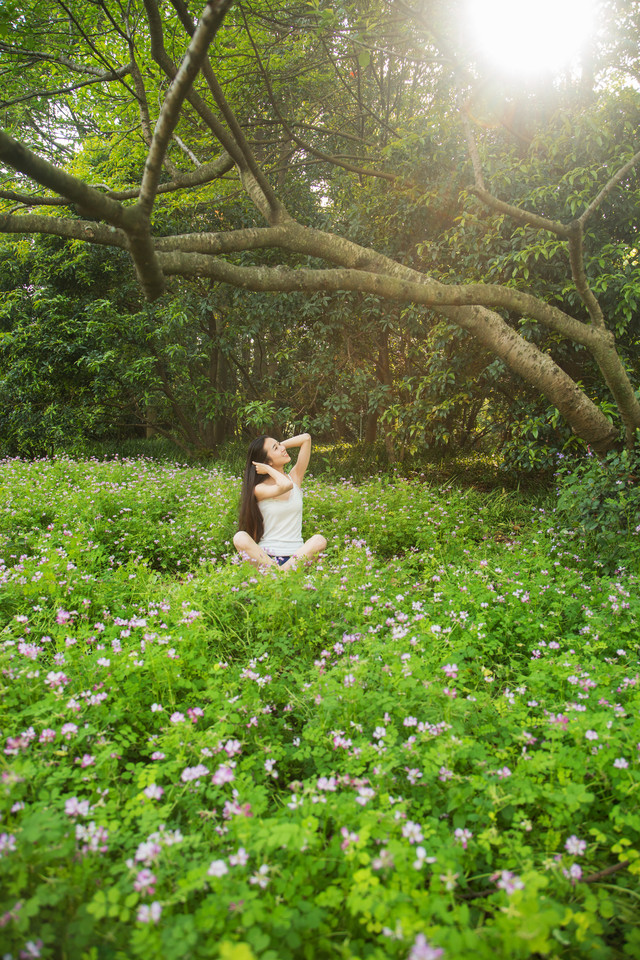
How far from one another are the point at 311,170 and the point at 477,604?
377 inches

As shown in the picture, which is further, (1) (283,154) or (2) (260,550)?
(1) (283,154)

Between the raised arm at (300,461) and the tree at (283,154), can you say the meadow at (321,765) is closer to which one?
the raised arm at (300,461)

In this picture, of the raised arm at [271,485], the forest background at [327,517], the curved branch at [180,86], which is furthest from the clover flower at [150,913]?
the raised arm at [271,485]

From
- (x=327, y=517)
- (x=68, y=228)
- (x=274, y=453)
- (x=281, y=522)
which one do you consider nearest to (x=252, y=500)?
(x=281, y=522)

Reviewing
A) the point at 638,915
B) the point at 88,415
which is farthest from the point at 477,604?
the point at 88,415

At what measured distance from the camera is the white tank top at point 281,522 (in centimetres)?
479

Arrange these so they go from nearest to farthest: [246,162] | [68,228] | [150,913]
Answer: [150,913]
[68,228]
[246,162]

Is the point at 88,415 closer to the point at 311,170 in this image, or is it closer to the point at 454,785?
the point at 311,170

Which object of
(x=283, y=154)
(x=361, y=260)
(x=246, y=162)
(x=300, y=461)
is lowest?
(x=300, y=461)

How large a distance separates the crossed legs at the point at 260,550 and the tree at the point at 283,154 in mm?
2125

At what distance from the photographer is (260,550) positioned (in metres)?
4.53

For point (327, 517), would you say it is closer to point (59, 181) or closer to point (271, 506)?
point (271, 506)

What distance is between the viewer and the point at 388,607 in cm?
327

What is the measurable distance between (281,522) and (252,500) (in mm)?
340
